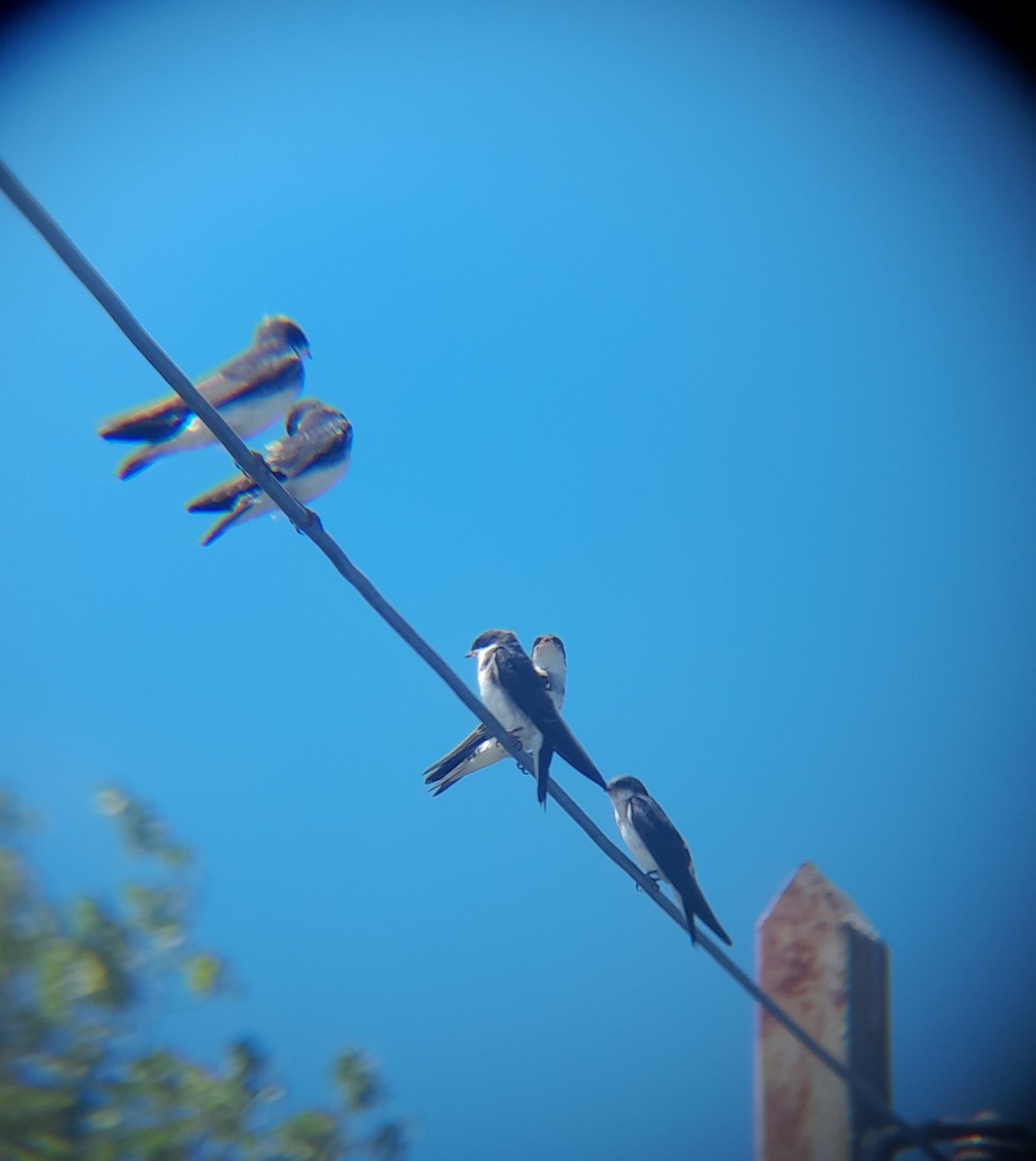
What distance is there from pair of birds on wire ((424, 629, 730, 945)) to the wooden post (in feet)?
4.76

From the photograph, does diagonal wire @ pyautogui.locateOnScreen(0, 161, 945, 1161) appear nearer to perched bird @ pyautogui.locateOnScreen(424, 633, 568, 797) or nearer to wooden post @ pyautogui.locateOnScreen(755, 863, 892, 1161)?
wooden post @ pyautogui.locateOnScreen(755, 863, 892, 1161)

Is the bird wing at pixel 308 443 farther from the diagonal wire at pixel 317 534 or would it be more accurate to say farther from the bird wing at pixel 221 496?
the diagonal wire at pixel 317 534

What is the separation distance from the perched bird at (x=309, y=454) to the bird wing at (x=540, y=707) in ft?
4.90

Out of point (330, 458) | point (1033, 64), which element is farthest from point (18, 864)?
point (1033, 64)

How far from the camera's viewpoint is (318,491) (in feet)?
14.7

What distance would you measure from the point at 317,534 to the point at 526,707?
2.38m

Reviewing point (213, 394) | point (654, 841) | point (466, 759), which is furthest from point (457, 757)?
point (213, 394)

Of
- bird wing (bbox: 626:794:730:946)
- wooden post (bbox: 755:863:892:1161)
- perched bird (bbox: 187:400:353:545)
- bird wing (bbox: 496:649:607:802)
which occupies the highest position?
perched bird (bbox: 187:400:353:545)

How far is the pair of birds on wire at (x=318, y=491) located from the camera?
362 centimetres

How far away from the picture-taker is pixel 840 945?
2.75m

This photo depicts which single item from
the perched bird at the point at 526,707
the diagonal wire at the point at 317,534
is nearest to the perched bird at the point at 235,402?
the diagonal wire at the point at 317,534

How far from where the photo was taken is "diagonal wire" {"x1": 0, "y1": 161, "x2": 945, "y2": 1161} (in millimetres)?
2082

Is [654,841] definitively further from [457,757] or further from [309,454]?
[309,454]

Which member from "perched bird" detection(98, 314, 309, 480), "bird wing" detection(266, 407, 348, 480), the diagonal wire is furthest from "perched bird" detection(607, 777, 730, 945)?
"perched bird" detection(98, 314, 309, 480)
